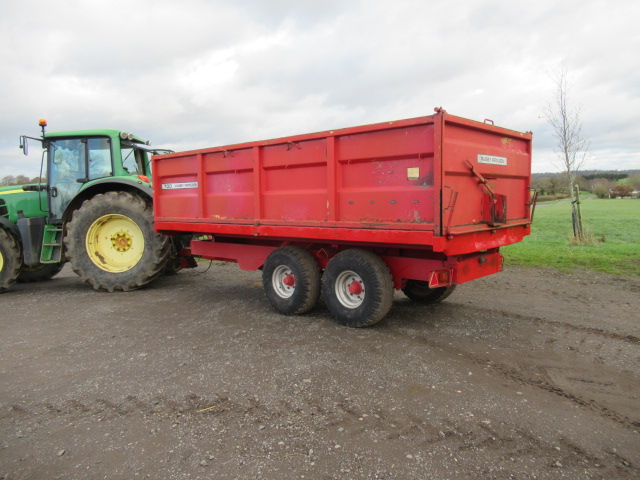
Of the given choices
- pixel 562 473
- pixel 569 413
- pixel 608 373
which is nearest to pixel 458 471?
pixel 562 473

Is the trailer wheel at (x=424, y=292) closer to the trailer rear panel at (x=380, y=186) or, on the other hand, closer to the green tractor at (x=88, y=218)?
the trailer rear panel at (x=380, y=186)

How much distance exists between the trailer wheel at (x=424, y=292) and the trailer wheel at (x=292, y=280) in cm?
126

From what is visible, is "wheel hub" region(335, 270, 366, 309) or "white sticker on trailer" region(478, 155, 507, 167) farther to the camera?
"wheel hub" region(335, 270, 366, 309)

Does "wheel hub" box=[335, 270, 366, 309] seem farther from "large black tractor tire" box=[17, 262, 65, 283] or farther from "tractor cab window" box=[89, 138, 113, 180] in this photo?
"large black tractor tire" box=[17, 262, 65, 283]

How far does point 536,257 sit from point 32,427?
942cm

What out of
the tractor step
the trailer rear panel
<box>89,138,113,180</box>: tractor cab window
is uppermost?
<box>89,138,113,180</box>: tractor cab window

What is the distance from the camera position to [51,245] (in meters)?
7.43

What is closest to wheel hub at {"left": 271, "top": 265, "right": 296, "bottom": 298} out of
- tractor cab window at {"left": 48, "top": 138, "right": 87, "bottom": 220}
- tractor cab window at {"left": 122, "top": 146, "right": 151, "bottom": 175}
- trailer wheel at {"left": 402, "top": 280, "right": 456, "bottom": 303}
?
trailer wheel at {"left": 402, "top": 280, "right": 456, "bottom": 303}

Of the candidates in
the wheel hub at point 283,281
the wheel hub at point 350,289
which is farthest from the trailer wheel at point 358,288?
the wheel hub at point 283,281

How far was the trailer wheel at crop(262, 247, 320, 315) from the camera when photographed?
534cm

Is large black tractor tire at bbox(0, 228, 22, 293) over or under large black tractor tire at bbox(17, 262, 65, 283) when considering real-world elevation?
over

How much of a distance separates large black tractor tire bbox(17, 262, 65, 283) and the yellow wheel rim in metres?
1.93

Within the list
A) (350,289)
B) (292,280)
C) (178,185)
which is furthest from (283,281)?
(178,185)

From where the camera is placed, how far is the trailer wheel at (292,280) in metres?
5.34
